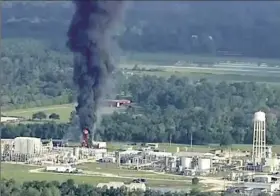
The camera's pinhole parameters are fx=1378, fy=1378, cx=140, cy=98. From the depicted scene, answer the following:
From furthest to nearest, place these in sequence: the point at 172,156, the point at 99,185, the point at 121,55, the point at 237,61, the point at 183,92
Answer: the point at 237,61 < the point at 183,92 < the point at 121,55 < the point at 172,156 < the point at 99,185

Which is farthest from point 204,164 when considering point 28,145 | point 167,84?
point 167,84

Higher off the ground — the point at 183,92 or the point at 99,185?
the point at 183,92

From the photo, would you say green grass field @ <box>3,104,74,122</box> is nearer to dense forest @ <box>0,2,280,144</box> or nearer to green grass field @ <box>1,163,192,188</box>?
dense forest @ <box>0,2,280,144</box>

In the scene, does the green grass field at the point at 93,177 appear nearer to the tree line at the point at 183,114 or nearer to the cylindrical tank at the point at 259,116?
the tree line at the point at 183,114

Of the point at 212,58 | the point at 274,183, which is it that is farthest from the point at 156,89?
the point at 274,183

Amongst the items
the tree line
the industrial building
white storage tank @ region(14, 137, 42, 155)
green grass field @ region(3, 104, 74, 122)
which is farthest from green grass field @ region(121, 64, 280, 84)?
the industrial building

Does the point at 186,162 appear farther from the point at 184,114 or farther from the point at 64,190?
the point at 184,114

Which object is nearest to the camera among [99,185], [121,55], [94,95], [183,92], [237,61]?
[99,185]

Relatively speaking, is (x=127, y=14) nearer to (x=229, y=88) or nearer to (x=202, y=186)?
(x=202, y=186)
